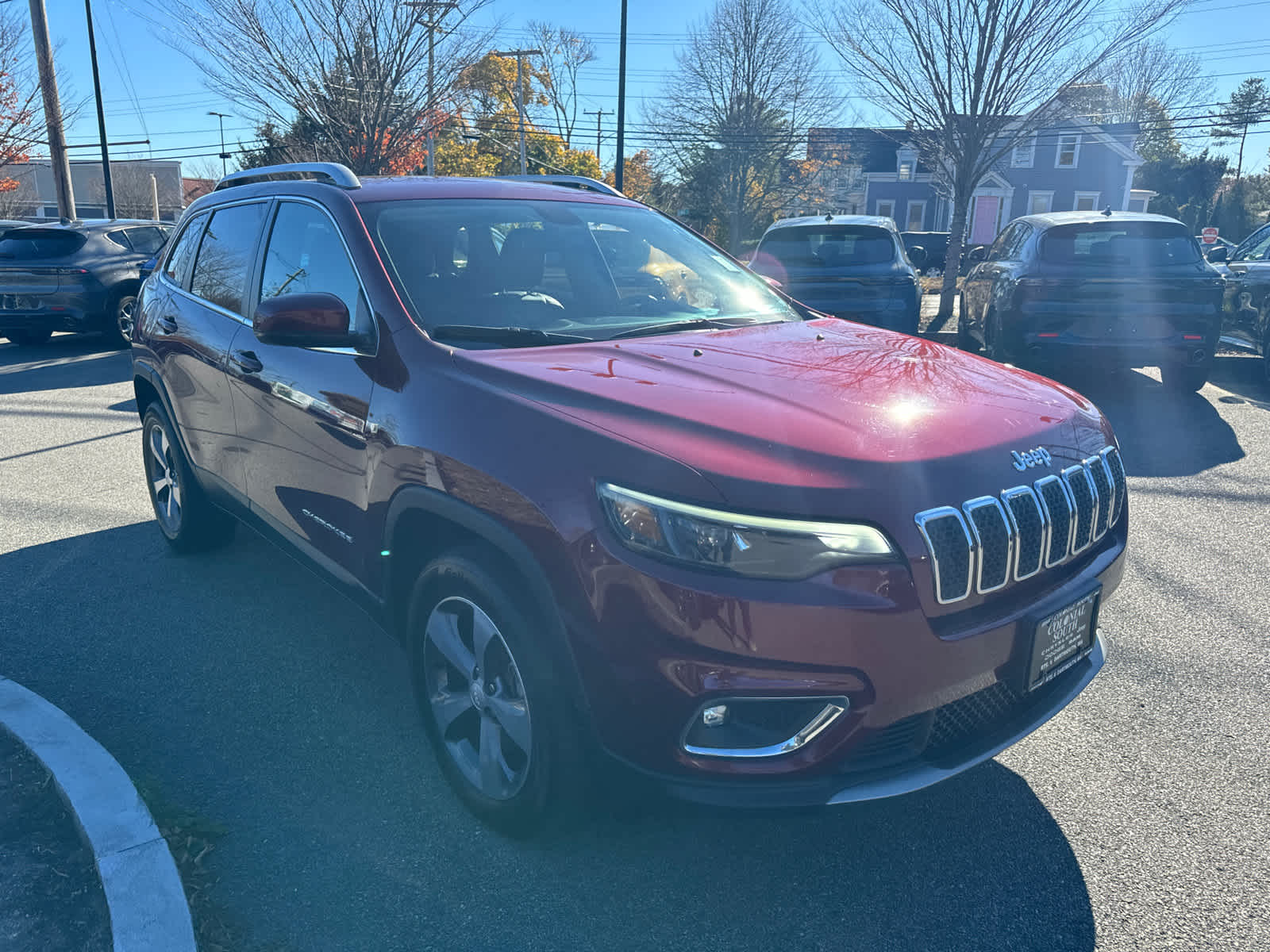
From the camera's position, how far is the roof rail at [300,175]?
3.58 metres

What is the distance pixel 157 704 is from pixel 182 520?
1543 millimetres

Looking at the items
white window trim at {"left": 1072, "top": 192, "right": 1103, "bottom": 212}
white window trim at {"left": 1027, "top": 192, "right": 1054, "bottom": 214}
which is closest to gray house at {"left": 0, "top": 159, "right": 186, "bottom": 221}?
white window trim at {"left": 1027, "top": 192, "right": 1054, "bottom": 214}

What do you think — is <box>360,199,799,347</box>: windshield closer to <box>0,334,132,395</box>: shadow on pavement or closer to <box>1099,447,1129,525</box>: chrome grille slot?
<box>1099,447,1129,525</box>: chrome grille slot

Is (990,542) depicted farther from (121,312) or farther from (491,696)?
(121,312)

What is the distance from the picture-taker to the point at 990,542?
221 cm

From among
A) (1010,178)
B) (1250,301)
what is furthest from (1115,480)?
(1010,178)

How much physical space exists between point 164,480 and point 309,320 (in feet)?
8.64

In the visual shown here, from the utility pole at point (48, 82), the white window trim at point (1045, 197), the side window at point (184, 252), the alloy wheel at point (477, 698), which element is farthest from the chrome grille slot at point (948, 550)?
the white window trim at point (1045, 197)

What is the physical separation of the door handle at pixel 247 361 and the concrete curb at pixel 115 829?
4.46ft

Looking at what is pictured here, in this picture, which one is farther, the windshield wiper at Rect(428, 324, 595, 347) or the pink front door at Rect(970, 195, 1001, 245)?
the pink front door at Rect(970, 195, 1001, 245)

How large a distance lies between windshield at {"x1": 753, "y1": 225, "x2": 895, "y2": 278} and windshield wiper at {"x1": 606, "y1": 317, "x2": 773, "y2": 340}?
6.55 meters

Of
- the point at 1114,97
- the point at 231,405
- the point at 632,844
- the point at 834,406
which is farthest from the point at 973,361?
the point at 1114,97

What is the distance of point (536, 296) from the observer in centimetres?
332

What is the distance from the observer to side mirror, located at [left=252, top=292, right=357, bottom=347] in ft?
9.62
